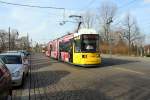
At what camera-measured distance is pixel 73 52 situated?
2850 centimetres

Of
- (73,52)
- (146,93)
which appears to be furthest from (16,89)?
(73,52)

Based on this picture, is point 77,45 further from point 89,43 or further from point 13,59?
point 13,59

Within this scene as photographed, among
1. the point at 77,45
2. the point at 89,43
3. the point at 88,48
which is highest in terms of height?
the point at 89,43

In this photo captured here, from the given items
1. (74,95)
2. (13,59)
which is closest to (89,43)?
(13,59)

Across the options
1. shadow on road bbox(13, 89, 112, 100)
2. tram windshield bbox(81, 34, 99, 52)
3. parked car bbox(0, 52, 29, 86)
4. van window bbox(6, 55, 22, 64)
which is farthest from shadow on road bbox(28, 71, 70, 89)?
tram windshield bbox(81, 34, 99, 52)

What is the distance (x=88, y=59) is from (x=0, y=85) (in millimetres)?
19849

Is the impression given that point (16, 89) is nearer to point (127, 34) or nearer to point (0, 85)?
point (0, 85)

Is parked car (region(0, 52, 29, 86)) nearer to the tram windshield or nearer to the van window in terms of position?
the van window

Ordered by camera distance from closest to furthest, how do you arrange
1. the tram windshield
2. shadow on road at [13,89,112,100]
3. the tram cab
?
shadow on road at [13,89,112,100] → the tram cab → the tram windshield

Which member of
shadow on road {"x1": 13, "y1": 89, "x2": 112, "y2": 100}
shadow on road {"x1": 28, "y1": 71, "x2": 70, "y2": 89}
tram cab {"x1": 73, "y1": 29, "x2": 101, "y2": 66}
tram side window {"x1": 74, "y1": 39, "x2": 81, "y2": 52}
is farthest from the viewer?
tram side window {"x1": 74, "y1": 39, "x2": 81, "y2": 52}

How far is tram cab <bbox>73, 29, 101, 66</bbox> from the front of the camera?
2623cm

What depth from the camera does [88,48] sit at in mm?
26500

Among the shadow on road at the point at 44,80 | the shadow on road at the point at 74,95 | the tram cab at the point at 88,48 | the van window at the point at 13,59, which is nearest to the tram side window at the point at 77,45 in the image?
the tram cab at the point at 88,48

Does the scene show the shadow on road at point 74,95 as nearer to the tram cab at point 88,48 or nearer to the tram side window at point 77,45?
the tram cab at point 88,48
